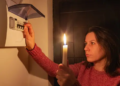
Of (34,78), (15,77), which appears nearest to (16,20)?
(15,77)

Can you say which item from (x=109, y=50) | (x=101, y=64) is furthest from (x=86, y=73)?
(x=109, y=50)

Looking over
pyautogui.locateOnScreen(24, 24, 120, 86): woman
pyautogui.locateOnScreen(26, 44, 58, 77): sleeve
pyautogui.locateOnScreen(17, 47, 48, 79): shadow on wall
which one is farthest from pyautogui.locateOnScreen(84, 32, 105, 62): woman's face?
pyautogui.locateOnScreen(17, 47, 48, 79): shadow on wall

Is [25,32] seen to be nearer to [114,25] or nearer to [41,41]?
Answer: [41,41]

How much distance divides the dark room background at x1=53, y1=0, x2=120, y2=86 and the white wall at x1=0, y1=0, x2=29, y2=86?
31 centimetres

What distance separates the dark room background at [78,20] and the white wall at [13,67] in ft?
1.01

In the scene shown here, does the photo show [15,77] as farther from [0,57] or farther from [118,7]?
[118,7]

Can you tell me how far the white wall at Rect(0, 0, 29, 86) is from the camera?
0.57 m

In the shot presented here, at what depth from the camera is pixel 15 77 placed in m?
0.66

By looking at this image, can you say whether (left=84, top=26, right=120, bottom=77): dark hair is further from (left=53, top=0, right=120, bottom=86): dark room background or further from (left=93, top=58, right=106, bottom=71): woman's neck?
(left=53, top=0, right=120, bottom=86): dark room background

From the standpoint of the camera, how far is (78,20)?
3.20ft

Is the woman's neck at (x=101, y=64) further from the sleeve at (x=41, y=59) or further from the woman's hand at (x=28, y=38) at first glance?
the woman's hand at (x=28, y=38)

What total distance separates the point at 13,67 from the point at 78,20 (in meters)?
0.67

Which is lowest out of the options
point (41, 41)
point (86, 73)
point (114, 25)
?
point (86, 73)

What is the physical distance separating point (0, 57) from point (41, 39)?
1.13 feet
